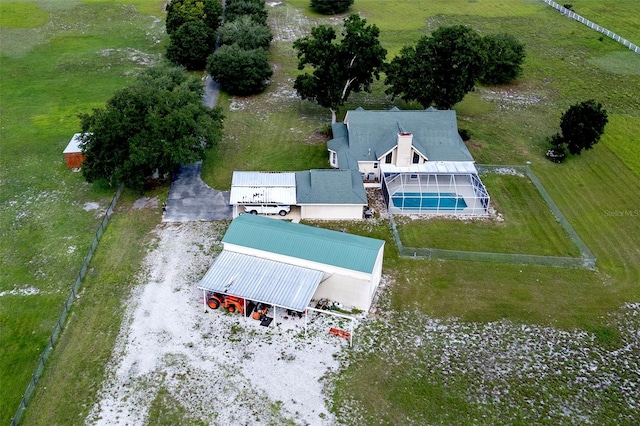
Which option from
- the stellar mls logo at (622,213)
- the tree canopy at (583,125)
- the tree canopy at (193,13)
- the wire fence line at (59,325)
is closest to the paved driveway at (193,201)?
the wire fence line at (59,325)

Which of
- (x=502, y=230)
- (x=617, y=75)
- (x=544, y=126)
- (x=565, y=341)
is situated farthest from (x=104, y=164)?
(x=617, y=75)

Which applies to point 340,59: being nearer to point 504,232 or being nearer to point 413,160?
point 413,160

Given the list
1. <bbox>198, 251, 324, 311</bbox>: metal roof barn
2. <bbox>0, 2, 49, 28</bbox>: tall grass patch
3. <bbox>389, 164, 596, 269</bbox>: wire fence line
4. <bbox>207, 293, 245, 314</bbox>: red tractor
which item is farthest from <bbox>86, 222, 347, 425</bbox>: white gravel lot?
<bbox>0, 2, 49, 28</bbox>: tall grass patch

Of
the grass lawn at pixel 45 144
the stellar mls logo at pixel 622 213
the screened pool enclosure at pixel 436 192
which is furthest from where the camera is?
the stellar mls logo at pixel 622 213

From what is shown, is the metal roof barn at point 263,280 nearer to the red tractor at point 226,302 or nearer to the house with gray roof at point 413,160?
the red tractor at point 226,302

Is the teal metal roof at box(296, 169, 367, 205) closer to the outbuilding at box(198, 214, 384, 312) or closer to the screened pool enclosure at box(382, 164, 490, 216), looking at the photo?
the screened pool enclosure at box(382, 164, 490, 216)

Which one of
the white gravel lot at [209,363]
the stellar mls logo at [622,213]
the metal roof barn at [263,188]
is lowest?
the white gravel lot at [209,363]
